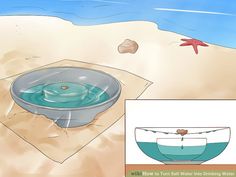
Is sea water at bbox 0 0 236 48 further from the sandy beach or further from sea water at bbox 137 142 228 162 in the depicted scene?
sea water at bbox 137 142 228 162

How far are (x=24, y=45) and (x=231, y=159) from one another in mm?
647

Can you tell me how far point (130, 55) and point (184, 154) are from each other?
306mm

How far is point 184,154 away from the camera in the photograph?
1.08 meters

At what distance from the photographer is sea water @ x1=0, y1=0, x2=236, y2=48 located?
1.11 m

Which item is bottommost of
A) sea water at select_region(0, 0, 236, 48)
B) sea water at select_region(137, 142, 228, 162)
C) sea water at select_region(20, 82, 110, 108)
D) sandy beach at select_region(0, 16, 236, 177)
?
sea water at select_region(137, 142, 228, 162)

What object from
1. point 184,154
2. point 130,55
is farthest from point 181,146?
point 130,55

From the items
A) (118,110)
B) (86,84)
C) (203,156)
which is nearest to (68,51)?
(86,84)

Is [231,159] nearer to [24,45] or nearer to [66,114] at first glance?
[66,114]

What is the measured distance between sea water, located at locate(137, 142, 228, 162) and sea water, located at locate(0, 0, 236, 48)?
0.28 metres

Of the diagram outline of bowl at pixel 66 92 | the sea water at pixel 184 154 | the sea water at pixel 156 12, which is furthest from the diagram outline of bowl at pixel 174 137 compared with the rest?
the sea water at pixel 156 12

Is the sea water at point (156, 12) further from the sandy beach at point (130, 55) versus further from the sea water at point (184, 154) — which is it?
the sea water at point (184, 154)

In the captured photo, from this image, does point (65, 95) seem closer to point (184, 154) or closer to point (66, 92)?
point (66, 92)

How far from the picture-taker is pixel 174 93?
3.60ft

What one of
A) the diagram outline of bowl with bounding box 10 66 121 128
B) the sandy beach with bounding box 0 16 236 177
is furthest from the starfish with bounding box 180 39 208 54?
the diagram outline of bowl with bounding box 10 66 121 128
